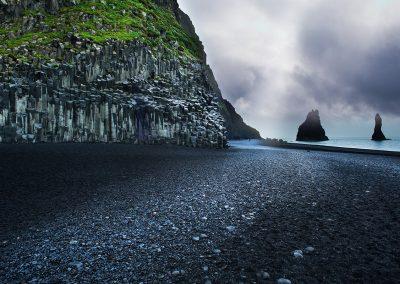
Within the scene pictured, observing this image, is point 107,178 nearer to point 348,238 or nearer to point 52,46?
point 348,238

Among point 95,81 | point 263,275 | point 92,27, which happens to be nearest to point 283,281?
point 263,275

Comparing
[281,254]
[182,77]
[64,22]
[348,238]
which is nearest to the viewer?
[281,254]

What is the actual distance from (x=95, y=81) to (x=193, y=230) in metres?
44.3

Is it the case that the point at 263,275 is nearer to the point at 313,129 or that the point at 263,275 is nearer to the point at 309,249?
the point at 309,249

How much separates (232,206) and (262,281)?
5881mm

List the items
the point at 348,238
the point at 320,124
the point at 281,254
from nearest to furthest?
the point at 281,254 → the point at 348,238 → the point at 320,124

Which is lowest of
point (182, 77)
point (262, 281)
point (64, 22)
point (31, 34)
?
point (262, 281)

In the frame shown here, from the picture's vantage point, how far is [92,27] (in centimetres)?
5294

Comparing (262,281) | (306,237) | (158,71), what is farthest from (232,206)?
(158,71)

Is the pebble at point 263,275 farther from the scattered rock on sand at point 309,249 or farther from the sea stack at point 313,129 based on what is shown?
the sea stack at point 313,129

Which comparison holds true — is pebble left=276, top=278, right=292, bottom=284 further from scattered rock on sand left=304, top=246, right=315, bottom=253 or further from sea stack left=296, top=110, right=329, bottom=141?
sea stack left=296, top=110, right=329, bottom=141

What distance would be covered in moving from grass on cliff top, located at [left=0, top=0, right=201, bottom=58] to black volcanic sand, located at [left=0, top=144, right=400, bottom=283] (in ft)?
132

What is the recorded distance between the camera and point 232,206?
12.1 metres

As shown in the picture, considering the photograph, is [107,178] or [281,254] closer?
[281,254]
